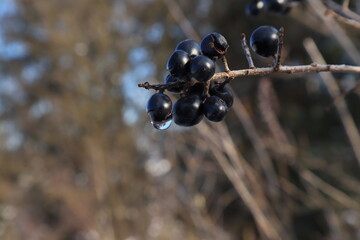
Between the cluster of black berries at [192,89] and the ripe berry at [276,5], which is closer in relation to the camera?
the cluster of black berries at [192,89]

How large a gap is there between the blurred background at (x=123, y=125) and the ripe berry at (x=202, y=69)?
214 centimetres

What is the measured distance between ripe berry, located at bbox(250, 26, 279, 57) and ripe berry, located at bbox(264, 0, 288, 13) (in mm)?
576

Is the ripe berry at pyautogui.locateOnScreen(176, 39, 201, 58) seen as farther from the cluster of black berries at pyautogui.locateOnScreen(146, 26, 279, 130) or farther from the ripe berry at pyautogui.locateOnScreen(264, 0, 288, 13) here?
the ripe berry at pyautogui.locateOnScreen(264, 0, 288, 13)

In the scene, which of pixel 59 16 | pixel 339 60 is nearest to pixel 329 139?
pixel 339 60

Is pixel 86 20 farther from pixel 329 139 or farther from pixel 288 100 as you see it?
pixel 329 139

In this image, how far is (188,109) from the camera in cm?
79

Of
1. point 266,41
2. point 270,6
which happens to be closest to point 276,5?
point 270,6

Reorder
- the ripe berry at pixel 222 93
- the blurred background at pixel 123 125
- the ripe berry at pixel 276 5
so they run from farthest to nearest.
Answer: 1. the blurred background at pixel 123 125
2. the ripe berry at pixel 276 5
3. the ripe berry at pixel 222 93

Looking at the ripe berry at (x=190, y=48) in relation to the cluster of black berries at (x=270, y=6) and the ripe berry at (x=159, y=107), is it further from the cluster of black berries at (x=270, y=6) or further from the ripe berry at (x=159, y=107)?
the cluster of black berries at (x=270, y=6)

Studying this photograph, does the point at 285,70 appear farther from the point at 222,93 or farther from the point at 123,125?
the point at 123,125

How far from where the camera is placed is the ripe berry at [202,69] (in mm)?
724

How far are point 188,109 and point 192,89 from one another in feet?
0.19

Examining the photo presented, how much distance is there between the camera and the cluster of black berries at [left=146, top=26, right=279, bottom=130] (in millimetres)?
750

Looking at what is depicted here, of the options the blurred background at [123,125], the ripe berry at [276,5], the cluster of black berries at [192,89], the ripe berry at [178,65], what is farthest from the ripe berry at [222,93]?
the blurred background at [123,125]
